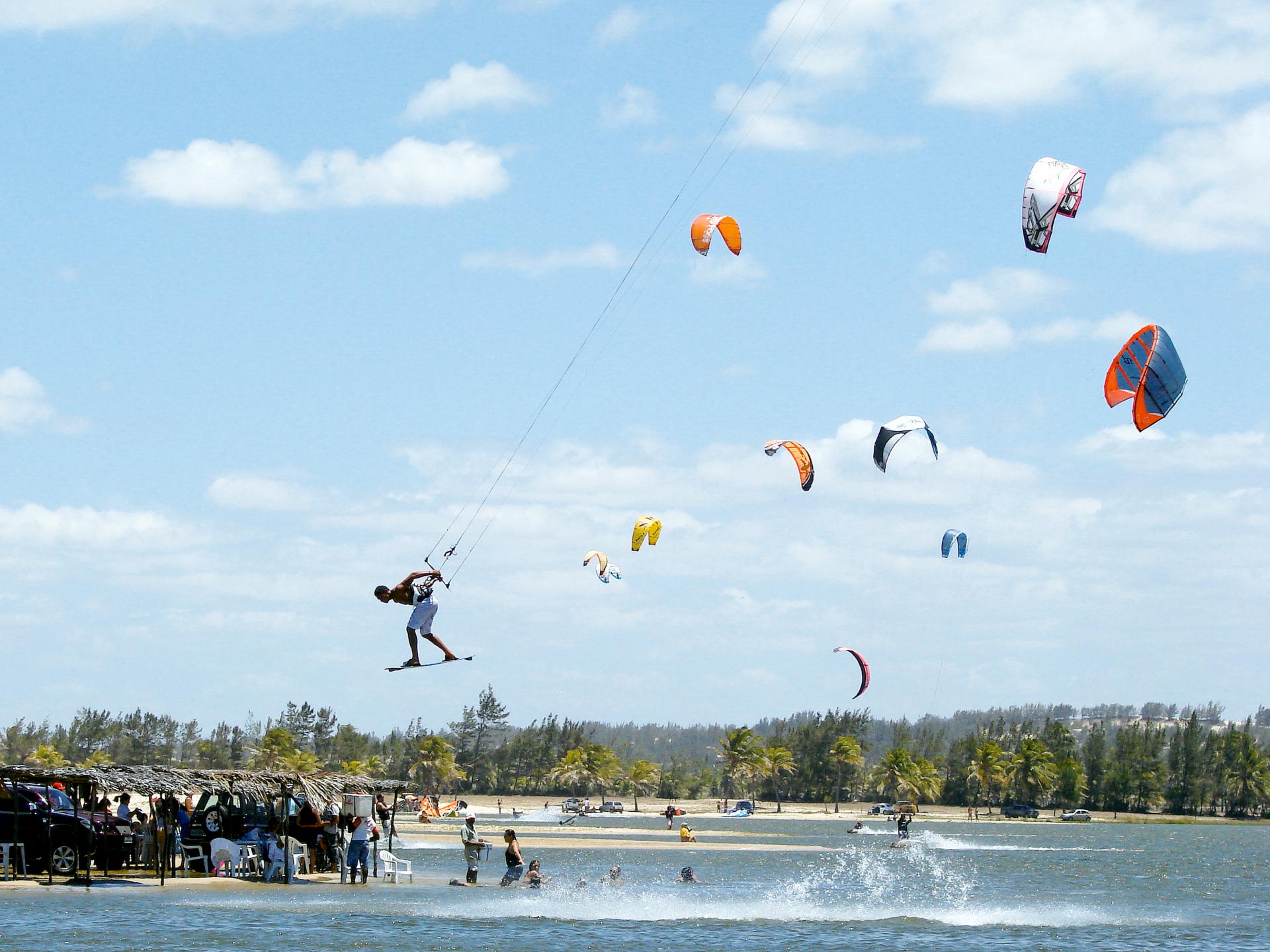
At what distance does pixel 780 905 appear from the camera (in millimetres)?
29391

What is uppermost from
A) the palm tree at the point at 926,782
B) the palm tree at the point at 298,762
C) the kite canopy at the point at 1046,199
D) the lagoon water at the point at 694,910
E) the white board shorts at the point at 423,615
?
the kite canopy at the point at 1046,199

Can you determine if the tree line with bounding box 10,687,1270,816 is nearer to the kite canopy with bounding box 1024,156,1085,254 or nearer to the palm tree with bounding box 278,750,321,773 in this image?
the palm tree with bounding box 278,750,321,773

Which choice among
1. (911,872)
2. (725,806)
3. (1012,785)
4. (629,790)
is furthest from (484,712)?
(911,872)

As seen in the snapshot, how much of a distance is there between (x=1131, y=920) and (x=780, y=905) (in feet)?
22.2

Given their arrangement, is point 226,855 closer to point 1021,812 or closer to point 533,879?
point 533,879

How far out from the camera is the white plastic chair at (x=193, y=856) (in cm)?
2498

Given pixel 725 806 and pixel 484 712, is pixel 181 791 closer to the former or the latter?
pixel 725 806

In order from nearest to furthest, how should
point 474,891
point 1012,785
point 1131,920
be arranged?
point 474,891 < point 1131,920 < point 1012,785

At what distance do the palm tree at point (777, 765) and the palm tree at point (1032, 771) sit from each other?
698 inches

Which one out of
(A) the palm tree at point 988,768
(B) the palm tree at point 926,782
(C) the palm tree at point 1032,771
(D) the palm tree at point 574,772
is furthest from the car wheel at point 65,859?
(C) the palm tree at point 1032,771

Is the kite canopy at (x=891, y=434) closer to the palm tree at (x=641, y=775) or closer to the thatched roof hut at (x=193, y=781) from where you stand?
the thatched roof hut at (x=193, y=781)

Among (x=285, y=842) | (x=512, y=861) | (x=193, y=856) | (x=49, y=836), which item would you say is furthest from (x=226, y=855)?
(x=512, y=861)

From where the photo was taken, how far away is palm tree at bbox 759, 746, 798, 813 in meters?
117

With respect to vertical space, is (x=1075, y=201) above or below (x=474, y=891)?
above
